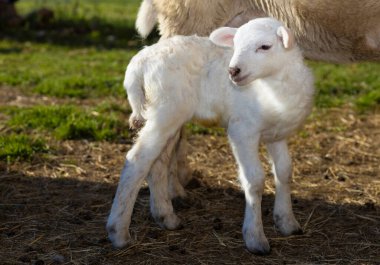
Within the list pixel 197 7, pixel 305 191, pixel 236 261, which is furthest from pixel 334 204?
pixel 197 7

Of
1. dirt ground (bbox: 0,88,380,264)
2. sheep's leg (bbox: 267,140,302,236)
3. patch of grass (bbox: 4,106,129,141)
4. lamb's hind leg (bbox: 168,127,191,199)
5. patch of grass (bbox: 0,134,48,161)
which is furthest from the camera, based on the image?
patch of grass (bbox: 4,106,129,141)

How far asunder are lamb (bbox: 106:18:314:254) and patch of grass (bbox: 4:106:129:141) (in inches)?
89.6

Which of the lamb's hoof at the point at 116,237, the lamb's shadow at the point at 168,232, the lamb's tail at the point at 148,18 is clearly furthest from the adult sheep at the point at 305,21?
the lamb's hoof at the point at 116,237

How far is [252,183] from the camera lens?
13.3 feet

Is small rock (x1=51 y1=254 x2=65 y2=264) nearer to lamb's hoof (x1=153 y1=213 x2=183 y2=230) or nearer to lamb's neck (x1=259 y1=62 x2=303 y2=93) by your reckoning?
lamb's hoof (x1=153 y1=213 x2=183 y2=230)

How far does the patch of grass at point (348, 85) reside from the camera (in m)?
7.64

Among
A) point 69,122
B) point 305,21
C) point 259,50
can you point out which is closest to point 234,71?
point 259,50

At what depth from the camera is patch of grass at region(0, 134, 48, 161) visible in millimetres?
5824

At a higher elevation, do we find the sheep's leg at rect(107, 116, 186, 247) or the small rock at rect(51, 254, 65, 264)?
the sheep's leg at rect(107, 116, 186, 247)

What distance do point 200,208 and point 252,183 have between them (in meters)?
0.87

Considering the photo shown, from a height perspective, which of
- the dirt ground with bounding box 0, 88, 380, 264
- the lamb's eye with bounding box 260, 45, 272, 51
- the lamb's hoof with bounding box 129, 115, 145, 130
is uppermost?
the lamb's eye with bounding box 260, 45, 272, 51

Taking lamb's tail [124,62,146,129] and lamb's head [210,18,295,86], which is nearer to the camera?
lamb's head [210,18,295,86]

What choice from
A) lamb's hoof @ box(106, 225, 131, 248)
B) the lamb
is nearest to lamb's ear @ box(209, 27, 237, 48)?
the lamb

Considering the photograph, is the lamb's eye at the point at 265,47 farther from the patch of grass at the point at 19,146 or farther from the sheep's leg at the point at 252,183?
the patch of grass at the point at 19,146
